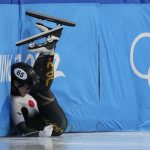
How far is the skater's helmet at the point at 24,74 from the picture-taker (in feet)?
27.7

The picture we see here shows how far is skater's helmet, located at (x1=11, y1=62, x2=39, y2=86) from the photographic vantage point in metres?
8.43

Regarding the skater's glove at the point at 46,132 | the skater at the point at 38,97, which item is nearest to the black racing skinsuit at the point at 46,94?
the skater at the point at 38,97

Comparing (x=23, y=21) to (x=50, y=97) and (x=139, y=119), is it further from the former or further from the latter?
(x=139, y=119)

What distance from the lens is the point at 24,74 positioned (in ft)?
27.7

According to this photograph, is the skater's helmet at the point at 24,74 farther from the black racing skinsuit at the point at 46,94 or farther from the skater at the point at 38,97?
the black racing skinsuit at the point at 46,94

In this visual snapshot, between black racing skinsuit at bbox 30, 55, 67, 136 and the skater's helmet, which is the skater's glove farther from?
the skater's helmet

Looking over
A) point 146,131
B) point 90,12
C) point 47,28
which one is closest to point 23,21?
point 47,28

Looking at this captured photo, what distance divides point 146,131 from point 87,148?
2.34 meters

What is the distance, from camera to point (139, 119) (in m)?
9.27

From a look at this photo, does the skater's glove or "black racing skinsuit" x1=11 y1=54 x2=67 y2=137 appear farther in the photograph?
"black racing skinsuit" x1=11 y1=54 x2=67 y2=137

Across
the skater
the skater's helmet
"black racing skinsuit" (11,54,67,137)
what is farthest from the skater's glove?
the skater's helmet

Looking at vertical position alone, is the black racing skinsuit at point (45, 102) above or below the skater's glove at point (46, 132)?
above

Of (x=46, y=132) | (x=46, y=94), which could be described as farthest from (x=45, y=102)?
(x=46, y=132)

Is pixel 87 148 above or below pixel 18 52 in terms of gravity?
below
